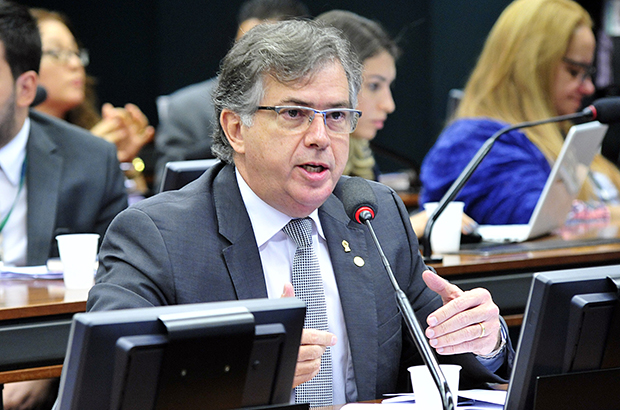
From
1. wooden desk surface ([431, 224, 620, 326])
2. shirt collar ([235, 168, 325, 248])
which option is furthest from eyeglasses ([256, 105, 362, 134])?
wooden desk surface ([431, 224, 620, 326])

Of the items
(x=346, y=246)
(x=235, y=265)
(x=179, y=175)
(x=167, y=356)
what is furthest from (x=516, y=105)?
(x=167, y=356)

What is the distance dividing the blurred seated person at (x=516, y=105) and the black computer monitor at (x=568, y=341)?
6.16 ft

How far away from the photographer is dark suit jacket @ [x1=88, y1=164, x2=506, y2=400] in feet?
4.71

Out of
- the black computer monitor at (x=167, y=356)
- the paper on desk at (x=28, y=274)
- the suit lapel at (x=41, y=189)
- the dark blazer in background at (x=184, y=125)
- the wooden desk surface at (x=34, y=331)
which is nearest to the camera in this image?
the black computer monitor at (x=167, y=356)

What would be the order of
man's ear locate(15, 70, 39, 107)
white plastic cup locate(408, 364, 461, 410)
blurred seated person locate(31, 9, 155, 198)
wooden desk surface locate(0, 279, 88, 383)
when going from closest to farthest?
white plastic cup locate(408, 364, 461, 410) < wooden desk surface locate(0, 279, 88, 383) < man's ear locate(15, 70, 39, 107) < blurred seated person locate(31, 9, 155, 198)

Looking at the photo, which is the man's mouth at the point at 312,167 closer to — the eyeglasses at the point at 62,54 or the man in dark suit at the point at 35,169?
the man in dark suit at the point at 35,169

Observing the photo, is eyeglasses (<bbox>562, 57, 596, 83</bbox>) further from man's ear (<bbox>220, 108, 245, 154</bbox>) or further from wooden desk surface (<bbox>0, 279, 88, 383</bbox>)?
wooden desk surface (<bbox>0, 279, 88, 383</bbox>)

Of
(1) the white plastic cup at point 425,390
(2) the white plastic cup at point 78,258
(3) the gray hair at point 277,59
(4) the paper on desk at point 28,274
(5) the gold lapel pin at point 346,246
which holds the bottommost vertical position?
(4) the paper on desk at point 28,274

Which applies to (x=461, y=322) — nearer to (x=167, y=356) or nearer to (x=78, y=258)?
(x=167, y=356)

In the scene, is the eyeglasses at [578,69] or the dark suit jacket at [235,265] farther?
the eyeglasses at [578,69]

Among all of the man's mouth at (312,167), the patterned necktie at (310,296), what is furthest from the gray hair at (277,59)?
the patterned necktie at (310,296)

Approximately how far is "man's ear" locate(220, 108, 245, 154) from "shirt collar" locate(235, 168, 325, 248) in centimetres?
7

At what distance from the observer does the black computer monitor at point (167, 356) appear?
36.0 inches

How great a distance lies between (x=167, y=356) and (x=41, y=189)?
186 centimetres
